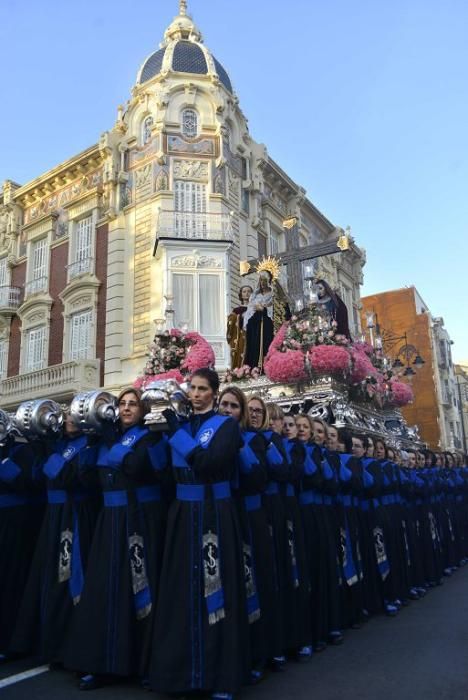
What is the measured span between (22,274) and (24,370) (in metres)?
4.09

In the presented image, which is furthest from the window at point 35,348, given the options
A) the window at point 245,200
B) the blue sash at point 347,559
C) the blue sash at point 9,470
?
the blue sash at point 347,559

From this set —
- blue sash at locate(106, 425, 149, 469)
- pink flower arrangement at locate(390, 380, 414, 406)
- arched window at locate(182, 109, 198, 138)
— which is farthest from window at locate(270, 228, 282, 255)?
blue sash at locate(106, 425, 149, 469)

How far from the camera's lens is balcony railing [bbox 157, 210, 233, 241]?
19359mm

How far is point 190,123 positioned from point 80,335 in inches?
322

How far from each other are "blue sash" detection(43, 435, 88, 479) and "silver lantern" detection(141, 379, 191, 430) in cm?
87

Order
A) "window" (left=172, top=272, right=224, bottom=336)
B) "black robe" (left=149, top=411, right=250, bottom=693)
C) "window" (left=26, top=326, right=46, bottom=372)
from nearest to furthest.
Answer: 1. "black robe" (left=149, top=411, right=250, bottom=693)
2. "window" (left=172, top=272, right=224, bottom=336)
3. "window" (left=26, top=326, right=46, bottom=372)

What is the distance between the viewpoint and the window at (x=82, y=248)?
21.8 meters

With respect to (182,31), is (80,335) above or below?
below

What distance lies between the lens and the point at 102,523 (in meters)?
4.40

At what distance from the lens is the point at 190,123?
20844mm

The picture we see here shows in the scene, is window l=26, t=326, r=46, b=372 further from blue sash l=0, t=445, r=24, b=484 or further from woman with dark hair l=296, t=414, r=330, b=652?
woman with dark hair l=296, t=414, r=330, b=652

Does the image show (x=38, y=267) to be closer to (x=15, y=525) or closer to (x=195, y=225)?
(x=195, y=225)

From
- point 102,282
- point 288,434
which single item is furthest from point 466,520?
point 102,282

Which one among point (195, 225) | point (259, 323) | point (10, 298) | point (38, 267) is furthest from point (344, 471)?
point (10, 298)
